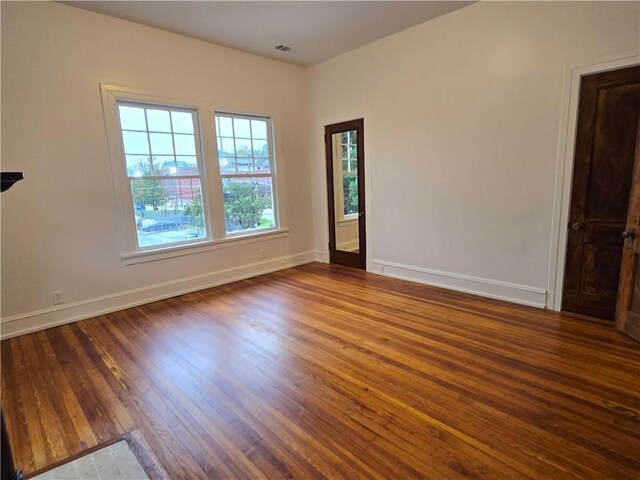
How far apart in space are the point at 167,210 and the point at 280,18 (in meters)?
2.57

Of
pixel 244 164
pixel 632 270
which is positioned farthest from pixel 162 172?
pixel 632 270

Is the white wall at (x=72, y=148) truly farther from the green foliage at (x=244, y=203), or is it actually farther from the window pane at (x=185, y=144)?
the green foliage at (x=244, y=203)

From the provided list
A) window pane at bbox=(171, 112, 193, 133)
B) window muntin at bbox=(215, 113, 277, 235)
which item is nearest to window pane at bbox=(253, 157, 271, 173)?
window muntin at bbox=(215, 113, 277, 235)

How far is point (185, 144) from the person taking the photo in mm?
4227

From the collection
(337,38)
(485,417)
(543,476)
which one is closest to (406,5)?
(337,38)

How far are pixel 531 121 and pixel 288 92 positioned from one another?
11.0 ft

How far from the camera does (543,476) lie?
1534 millimetres

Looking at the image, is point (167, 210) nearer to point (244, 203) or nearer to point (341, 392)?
point (244, 203)

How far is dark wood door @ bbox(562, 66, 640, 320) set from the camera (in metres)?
2.82

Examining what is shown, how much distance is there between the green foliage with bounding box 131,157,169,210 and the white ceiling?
59.5 inches

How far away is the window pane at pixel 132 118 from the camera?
373 cm

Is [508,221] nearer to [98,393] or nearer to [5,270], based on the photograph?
[98,393]

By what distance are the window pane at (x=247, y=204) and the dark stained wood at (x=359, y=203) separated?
96 centimetres

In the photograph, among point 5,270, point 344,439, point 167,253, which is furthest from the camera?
point 167,253
